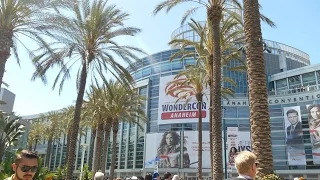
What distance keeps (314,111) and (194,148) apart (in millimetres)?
21711

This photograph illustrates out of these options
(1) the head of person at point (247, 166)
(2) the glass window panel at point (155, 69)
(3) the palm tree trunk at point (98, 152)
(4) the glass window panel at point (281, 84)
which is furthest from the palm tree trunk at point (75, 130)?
(4) the glass window panel at point (281, 84)

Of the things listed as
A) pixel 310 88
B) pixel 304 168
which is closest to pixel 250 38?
pixel 304 168

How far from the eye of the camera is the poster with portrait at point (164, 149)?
5869 centimetres

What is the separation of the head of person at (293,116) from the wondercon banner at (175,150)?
14.8 m

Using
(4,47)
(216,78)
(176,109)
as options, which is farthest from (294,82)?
(4,47)

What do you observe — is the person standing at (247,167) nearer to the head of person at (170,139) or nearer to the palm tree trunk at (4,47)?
the palm tree trunk at (4,47)

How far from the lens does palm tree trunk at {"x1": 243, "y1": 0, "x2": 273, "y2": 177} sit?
824cm

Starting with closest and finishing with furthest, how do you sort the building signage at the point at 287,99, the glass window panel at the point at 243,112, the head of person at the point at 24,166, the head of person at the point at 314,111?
the head of person at the point at 24,166, the head of person at the point at 314,111, the building signage at the point at 287,99, the glass window panel at the point at 243,112

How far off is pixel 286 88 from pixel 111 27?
5319 cm

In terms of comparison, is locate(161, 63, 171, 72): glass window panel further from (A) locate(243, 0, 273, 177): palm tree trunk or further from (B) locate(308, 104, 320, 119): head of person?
(A) locate(243, 0, 273, 177): palm tree trunk

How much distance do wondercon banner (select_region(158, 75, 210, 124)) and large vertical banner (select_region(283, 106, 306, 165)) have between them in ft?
47.0

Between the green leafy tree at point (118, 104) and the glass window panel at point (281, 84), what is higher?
the glass window panel at point (281, 84)

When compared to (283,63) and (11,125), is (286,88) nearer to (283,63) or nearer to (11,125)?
(283,63)

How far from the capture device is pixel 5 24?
13.7 metres
